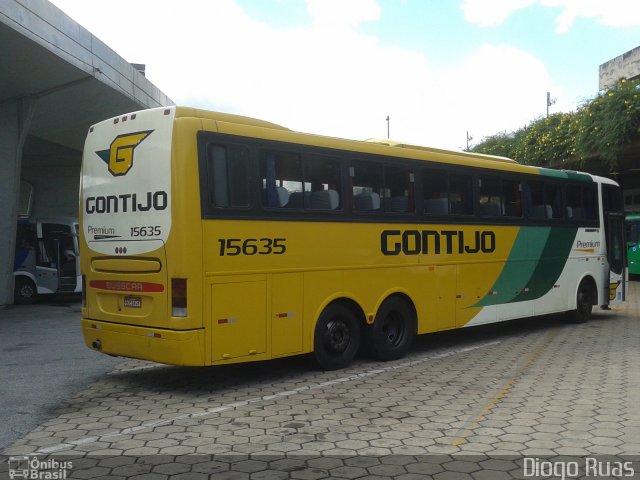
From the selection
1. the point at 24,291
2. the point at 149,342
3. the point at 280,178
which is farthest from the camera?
the point at 24,291

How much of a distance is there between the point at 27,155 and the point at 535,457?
25921mm

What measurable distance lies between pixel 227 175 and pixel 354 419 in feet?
9.77

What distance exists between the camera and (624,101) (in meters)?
18.5

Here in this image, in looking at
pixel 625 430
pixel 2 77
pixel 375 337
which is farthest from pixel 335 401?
pixel 2 77

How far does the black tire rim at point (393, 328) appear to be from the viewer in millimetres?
8867

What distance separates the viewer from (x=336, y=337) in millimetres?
8148

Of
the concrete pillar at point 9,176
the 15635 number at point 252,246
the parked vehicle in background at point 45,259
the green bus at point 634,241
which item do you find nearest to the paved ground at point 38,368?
the concrete pillar at point 9,176

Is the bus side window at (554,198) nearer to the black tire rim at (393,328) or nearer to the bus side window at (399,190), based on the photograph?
the bus side window at (399,190)

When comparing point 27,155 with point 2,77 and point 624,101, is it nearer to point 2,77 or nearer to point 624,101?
point 2,77

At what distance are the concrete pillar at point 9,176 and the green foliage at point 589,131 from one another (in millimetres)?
16696

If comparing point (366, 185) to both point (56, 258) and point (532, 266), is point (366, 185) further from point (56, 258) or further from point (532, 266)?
point (56, 258)

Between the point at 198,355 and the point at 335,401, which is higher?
the point at 198,355
